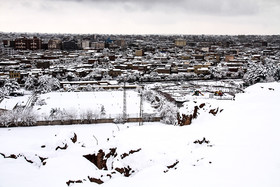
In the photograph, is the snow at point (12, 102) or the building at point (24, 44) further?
the building at point (24, 44)

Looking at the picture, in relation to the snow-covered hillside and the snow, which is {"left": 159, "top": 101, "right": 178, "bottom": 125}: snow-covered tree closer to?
the snow-covered hillside

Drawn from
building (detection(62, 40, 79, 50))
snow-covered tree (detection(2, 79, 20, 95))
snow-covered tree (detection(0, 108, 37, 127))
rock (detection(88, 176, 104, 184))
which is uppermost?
building (detection(62, 40, 79, 50))

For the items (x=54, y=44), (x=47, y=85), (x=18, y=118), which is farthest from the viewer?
(x=54, y=44)

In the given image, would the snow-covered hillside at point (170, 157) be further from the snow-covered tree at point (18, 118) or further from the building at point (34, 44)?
the building at point (34, 44)

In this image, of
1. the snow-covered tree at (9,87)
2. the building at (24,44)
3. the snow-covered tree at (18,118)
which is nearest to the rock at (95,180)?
the snow-covered tree at (18,118)

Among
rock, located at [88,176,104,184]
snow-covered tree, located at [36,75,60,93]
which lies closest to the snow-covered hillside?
rock, located at [88,176,104,184]

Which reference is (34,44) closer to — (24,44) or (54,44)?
(24,44)

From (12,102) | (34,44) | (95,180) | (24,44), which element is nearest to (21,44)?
(24,44)

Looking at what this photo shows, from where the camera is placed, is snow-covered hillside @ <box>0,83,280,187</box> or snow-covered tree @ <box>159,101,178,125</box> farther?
snow-covered tree @ <box>159,101,178,125</box>

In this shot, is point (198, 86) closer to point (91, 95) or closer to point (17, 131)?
point (91, 95)
